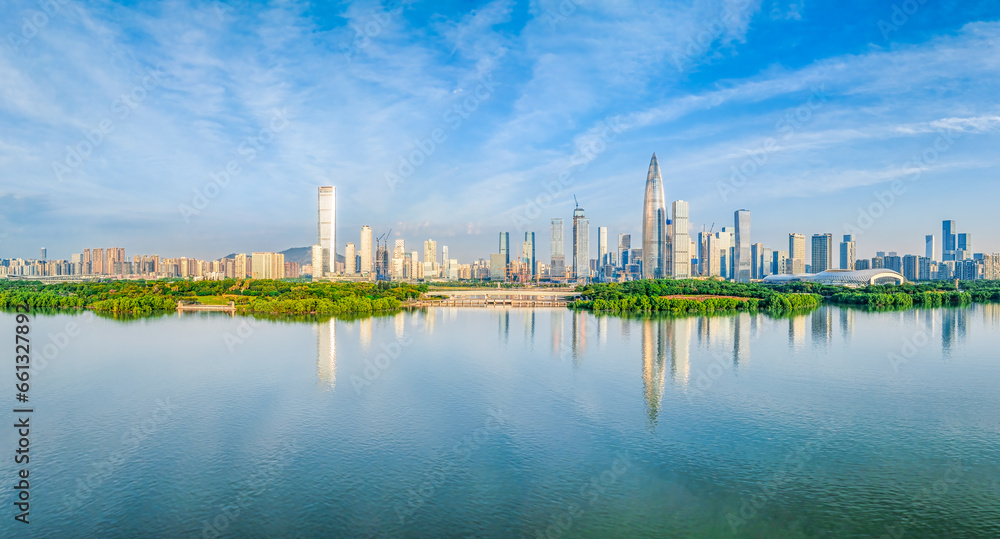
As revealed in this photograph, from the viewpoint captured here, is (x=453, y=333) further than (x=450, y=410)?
Yes

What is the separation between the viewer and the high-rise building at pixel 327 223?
96438 millimetres

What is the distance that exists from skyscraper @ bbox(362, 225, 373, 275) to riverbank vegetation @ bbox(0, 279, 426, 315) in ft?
209

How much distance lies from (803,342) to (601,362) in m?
8.76

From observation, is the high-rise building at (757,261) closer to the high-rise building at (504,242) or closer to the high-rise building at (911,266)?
the high-rise building at (911,266)

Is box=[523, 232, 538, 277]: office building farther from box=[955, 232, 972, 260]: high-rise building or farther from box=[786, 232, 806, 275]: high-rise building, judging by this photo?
box=[955, 232, 972, 260]: high-rise building

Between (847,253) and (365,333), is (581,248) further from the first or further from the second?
(365,333)

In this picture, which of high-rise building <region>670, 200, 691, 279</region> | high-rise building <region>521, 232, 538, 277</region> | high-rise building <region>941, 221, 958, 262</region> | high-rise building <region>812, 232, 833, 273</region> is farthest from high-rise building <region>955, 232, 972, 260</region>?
high-rise building <region>521, 232, 538, 277</region>

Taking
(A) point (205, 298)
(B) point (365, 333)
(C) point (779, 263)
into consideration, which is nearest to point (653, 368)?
(B) point (365, 333)

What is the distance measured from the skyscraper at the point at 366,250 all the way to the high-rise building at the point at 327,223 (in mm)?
9469

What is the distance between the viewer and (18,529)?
6.54 meters

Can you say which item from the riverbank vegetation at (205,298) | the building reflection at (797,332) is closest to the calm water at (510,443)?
the building reflection at (797,332)

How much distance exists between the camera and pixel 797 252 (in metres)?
94.0

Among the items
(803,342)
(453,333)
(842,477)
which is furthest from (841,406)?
(453,333)

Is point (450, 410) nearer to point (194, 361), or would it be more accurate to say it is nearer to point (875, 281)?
point (194, 361)
